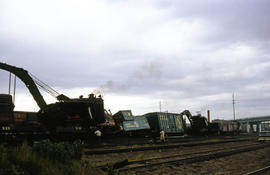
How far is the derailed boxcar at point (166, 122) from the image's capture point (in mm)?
33844

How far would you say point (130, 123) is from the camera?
29.6 metres

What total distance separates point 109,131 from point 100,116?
2.85 m

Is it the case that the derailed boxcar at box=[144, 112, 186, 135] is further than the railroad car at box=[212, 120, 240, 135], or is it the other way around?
the railroad car at box=[212, 120, 240, 135]

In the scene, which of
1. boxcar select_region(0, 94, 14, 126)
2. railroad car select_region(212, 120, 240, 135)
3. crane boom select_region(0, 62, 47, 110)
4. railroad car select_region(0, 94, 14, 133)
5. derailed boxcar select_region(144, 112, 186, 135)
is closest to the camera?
railroad car select_region(0, 94, 14, 133)

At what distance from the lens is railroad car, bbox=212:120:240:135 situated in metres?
55.0

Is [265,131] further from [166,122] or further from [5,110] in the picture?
[5,110]

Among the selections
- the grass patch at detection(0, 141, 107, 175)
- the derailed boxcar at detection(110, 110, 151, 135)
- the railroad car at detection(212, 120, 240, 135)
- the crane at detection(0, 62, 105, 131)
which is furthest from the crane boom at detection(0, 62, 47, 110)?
the railroad car at detection(212, 120, 240, 135)

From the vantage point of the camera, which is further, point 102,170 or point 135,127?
point 135,127

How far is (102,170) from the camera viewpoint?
11258mm

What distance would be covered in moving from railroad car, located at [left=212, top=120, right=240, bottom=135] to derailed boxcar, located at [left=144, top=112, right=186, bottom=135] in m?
17.7

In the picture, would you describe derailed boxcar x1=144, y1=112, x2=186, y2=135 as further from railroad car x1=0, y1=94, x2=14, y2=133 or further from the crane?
railroad car x1=0, y1=94, x2=14, y2=133

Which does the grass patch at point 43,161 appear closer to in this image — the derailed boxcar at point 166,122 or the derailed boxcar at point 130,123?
the derailed boxcar at point 130,123

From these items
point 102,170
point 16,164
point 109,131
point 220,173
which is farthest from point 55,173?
point 109,131

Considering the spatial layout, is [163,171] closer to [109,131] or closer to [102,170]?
[102,170]
